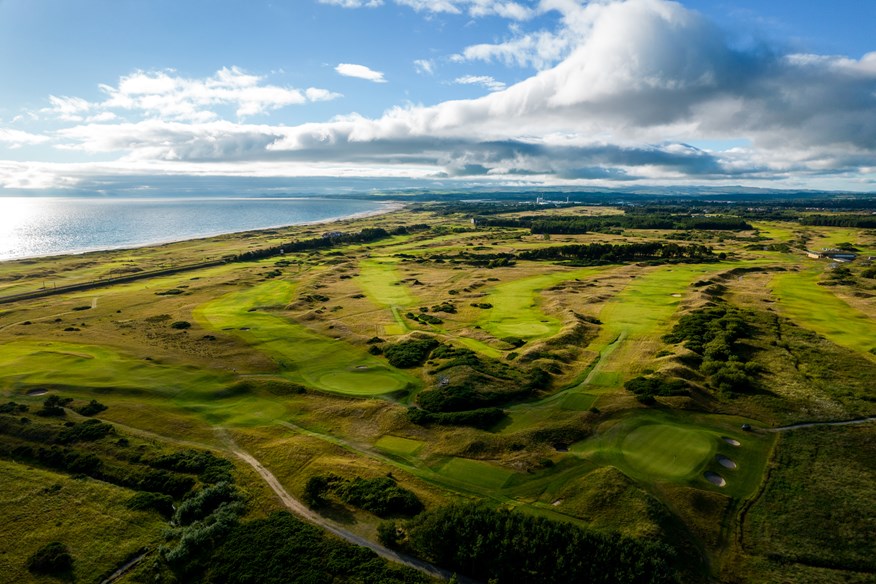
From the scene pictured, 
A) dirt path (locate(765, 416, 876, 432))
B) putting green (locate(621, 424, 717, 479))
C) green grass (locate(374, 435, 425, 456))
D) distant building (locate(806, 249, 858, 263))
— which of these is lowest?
green grass (locate(374, 435, 425, 456))

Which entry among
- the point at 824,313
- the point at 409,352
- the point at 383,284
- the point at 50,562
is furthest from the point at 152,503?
the point at 824,313

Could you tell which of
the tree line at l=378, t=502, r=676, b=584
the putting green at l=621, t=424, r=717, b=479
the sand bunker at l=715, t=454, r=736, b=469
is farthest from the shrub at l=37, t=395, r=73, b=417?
the sand bunker at l=715, t=454, r=736, b=469

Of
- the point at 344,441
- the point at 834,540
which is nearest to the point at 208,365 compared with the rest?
the point at 344,441

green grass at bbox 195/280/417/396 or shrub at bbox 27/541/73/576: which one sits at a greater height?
green grass at bbox 195/280/417/396

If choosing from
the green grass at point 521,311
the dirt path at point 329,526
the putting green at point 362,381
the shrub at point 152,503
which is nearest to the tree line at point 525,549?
the dirt path at point 329,526

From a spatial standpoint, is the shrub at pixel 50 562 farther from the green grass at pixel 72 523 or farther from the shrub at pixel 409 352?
the shrub at pixel 409 352

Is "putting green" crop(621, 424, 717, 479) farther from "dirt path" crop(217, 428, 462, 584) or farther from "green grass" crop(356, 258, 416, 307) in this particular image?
"green grass" crop(356, 258, 416, 307)
